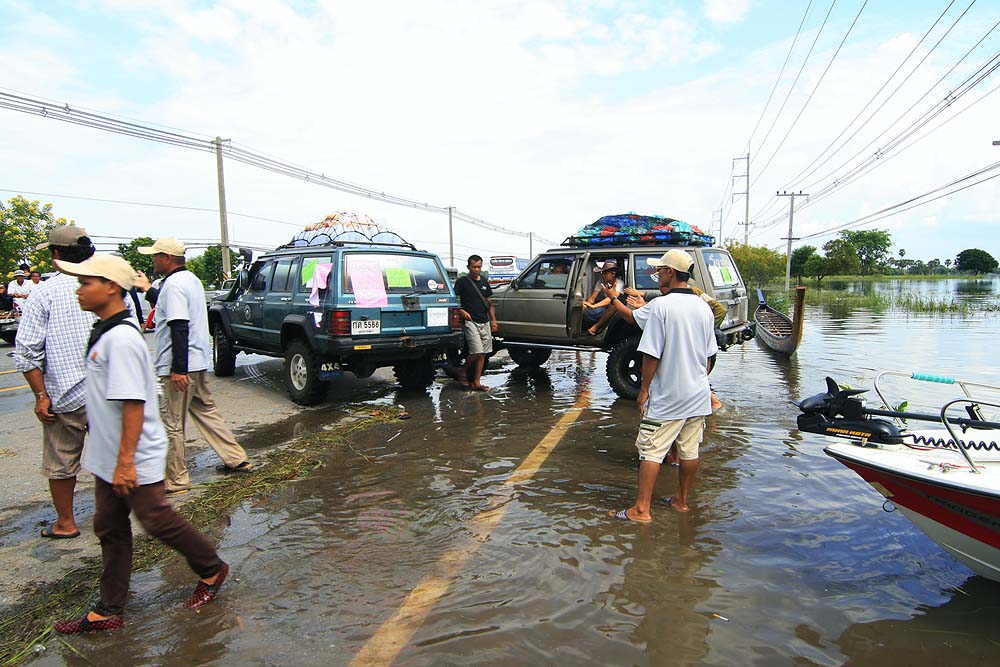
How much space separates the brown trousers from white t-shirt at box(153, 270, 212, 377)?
5.60 ft

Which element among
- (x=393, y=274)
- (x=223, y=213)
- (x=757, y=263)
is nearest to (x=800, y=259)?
(x=757, y=263)

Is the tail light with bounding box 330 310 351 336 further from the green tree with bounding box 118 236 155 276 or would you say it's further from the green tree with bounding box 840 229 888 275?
the green tree with bounding box 840 229 888 275

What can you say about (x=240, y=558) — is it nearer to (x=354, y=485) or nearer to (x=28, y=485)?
(x=354, y=485)

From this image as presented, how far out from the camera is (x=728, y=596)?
311 centimetres

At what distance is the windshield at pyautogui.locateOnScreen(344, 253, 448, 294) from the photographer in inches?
288

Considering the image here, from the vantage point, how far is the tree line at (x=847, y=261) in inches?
1898

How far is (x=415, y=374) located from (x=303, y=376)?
1.60 m

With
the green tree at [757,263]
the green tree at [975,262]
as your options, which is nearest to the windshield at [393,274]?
the green tree at [757,263]

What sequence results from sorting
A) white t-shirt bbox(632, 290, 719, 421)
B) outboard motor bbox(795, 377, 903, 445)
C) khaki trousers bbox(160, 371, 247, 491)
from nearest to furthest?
1. outboard motor bbox(795, 377, 903, 445)
2. white t-shirt bbox(632, 290, 719, 421)
3. khaki trousers bbox(160, 371, 247, 491)

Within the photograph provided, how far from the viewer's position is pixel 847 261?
68562 millimetres

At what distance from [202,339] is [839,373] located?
375 inches

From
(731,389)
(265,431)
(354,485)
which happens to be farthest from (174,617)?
(731,389)

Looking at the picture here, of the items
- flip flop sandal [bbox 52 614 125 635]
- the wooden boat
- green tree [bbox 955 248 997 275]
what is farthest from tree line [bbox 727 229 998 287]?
flip flop sandal [bbox 52 614 125 635]

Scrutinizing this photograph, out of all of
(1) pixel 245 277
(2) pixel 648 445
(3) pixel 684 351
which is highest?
(1) pixel 245 277
